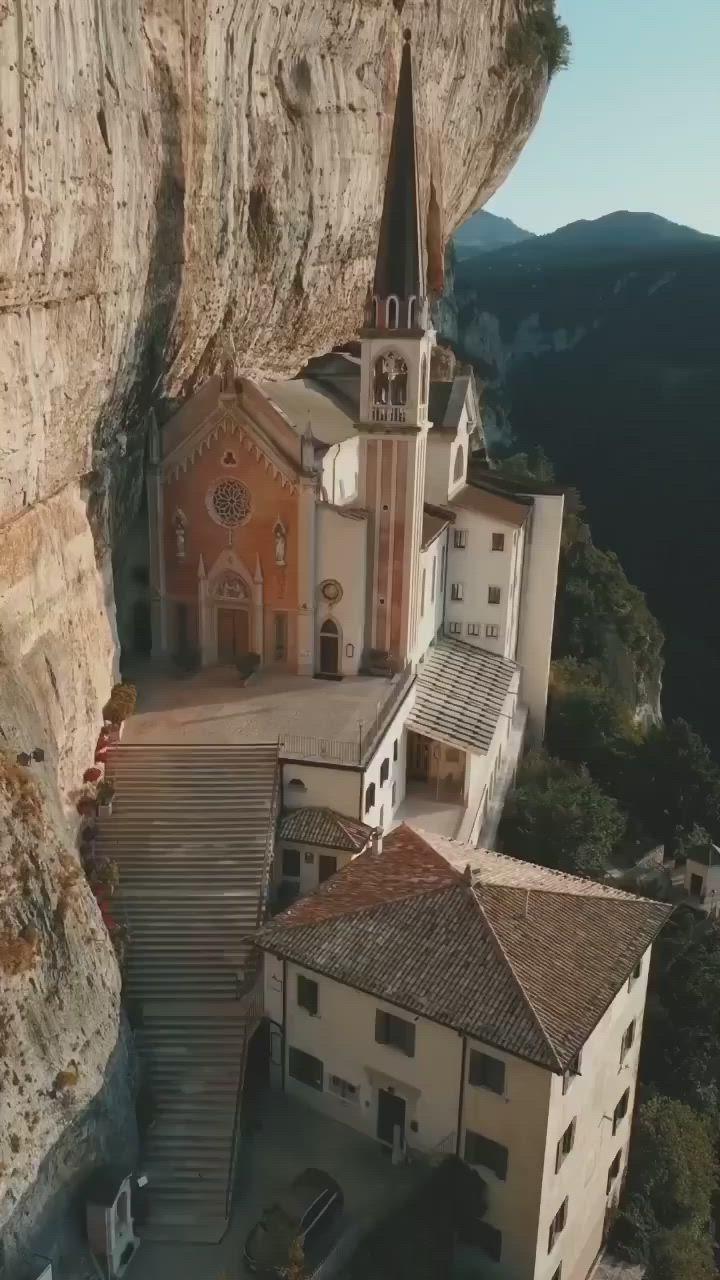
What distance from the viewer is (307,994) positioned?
80.2ft

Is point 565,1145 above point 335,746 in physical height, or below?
below

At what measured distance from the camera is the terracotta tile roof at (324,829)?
2895cm

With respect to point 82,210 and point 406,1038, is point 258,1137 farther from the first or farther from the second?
point 82,210

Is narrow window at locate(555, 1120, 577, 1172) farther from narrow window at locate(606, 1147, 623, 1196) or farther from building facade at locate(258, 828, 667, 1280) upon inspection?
narrow window at locate(606, 1147, 623, 1196)

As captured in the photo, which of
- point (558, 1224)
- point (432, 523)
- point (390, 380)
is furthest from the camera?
point (432, 523)

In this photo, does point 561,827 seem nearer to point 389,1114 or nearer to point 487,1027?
point 389,1114

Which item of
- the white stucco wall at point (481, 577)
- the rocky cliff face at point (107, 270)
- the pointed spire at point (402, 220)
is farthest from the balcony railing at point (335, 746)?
the pointed spire at point (402, 220)

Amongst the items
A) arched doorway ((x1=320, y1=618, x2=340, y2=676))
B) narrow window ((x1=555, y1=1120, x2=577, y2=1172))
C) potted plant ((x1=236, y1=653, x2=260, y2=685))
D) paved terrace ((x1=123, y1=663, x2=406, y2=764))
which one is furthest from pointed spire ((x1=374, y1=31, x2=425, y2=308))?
narrow window ((x1=555, y1=1120, x2=577, y2=1172))

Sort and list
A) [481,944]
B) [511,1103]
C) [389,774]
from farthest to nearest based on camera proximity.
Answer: [389,774], [481,944], [511,1103]

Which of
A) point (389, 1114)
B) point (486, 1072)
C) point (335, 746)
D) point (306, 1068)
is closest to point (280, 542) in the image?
point (335, 746)

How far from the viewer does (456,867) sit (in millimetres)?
26250

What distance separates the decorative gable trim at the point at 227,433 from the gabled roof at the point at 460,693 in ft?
28.0

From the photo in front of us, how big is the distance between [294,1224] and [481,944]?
6.47m

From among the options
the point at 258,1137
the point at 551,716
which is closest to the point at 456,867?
the point at 258,1137
